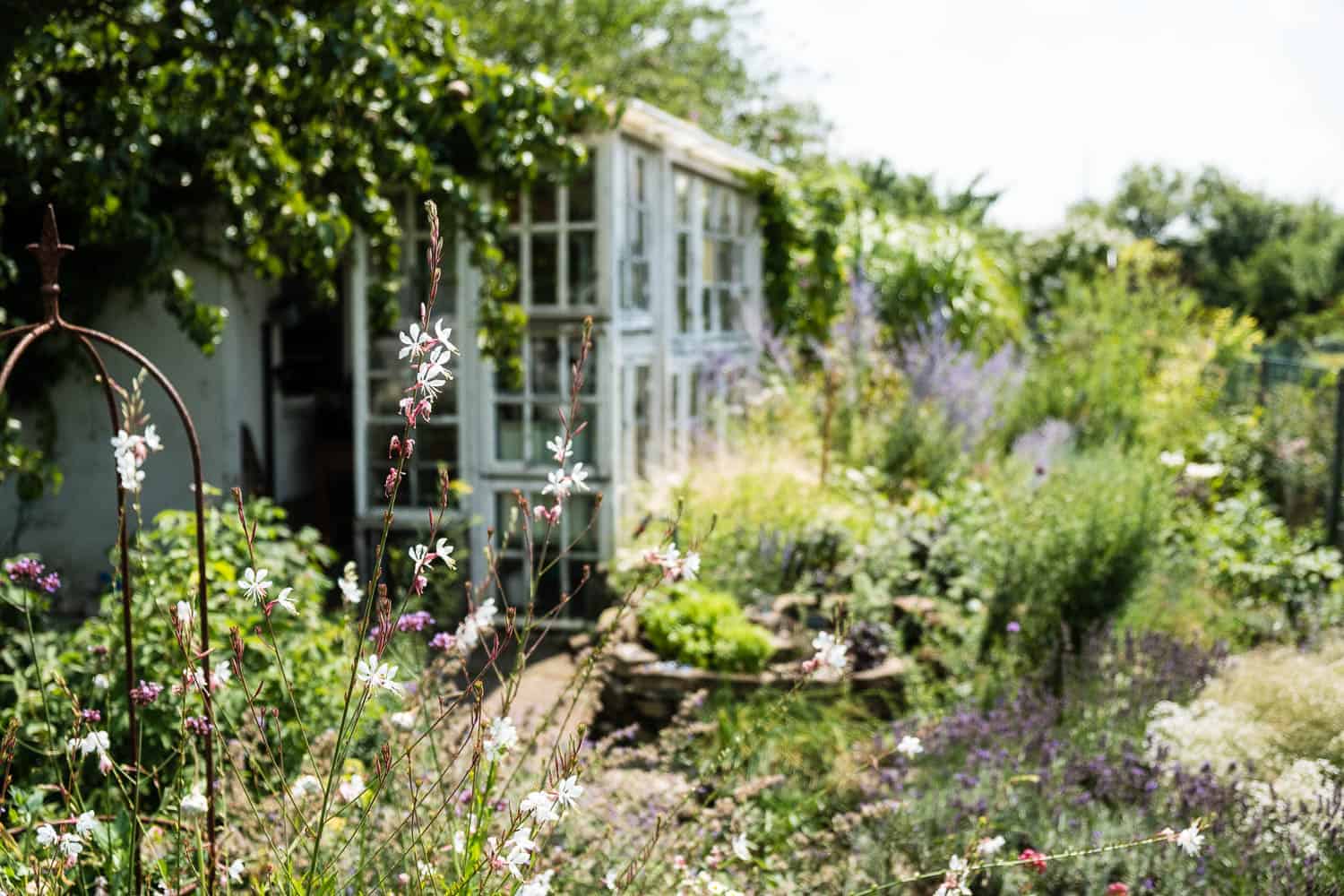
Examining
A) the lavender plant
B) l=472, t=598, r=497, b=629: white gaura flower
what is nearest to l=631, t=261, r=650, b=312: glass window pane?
the lavender plant

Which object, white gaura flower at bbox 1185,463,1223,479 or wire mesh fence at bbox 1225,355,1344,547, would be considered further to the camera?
white gaura flower at bbox 1185,463,1223,479

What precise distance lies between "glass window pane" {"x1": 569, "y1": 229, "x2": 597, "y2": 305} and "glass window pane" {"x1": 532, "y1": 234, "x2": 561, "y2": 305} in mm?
85

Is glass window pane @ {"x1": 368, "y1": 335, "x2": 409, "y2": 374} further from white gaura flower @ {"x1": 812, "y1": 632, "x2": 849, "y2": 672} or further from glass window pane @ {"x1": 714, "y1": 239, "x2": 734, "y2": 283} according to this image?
white gaura flower @ {"x1": 812, "y1": 632, "x2": 849, "y2": 672}

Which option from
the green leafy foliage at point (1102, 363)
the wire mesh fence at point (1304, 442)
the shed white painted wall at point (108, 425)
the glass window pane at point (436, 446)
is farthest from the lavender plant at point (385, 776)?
the green leafy foliage at point (1102, 363)

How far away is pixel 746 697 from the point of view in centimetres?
489

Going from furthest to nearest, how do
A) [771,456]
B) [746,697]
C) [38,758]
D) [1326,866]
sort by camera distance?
[771,456], [746,697], [38,758], [1326,866]

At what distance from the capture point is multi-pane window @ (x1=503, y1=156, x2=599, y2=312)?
6.52 metres

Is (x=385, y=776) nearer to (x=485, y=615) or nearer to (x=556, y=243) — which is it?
(x=485, y=615)

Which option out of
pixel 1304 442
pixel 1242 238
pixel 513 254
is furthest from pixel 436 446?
pixel 1242 238

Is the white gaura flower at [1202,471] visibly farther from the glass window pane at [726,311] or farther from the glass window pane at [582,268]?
the glass window pane at [582,268]

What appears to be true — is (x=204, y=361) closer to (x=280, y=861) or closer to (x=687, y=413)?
(x=687, y=413)

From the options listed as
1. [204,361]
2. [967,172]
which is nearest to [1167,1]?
[204,361]

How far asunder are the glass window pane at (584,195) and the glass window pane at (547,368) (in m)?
0.70

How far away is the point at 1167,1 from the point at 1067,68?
17.2 ft
